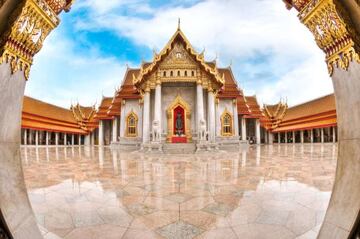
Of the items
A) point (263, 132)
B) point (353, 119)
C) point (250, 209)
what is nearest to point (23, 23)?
point (353, 119)

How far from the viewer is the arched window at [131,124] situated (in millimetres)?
20422

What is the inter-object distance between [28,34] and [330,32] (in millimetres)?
2415

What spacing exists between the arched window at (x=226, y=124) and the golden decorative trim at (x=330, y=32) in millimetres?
17965

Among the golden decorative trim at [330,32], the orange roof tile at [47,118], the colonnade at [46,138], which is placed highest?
the orange roof tile at [47,118]

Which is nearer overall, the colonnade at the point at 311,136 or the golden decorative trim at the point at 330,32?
the golden decorative trim at the point at 330,32

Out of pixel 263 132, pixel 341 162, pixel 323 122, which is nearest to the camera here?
pixel 341 162

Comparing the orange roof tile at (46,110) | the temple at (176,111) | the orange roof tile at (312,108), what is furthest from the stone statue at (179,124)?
the orange roof tile at (312,108)

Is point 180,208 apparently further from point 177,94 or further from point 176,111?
point 177,94

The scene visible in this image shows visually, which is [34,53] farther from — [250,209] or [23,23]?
[250,209]

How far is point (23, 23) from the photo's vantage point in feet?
5.74

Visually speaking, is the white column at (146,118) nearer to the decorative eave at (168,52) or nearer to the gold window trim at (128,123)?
the decorative eave at (168,52)

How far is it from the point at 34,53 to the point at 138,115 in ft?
61.9

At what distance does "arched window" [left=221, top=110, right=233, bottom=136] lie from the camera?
64.8 feet

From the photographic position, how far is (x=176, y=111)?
1820cm
